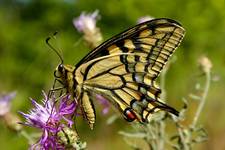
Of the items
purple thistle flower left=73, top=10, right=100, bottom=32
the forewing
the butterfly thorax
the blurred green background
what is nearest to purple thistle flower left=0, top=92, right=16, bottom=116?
purple thistle flower left=73, top=10, right=100, bottom=32

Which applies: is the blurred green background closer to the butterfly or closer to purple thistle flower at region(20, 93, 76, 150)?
the butterfly

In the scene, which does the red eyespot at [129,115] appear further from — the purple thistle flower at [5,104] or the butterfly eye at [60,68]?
the purple thistle flower at [5,104]

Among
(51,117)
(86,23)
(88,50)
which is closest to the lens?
(51,117)

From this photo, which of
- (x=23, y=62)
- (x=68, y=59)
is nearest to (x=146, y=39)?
(x=68, y=59)

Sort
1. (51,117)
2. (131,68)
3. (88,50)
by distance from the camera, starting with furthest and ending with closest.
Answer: (88,50), (131,68), (51,117)

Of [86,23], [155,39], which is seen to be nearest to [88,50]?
[86,23]

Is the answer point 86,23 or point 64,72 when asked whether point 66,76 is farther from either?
point 86,23

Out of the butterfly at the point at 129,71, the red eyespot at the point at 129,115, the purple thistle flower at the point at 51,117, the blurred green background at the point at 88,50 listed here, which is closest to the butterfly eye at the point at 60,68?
the butterfly at the point at 129,71

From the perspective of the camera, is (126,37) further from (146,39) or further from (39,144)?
(39,144)
